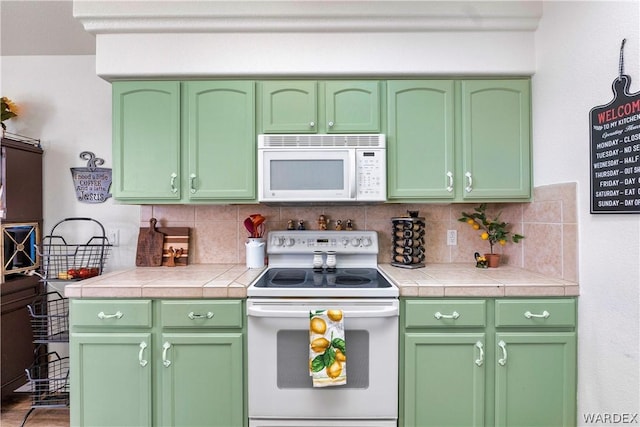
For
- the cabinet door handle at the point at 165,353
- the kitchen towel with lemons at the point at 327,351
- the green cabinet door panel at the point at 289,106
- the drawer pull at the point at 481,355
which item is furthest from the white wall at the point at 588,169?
the cabinet door handle at the point at 165,353

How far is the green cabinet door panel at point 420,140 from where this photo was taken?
75.5 inches

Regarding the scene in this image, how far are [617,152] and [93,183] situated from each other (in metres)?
3.11

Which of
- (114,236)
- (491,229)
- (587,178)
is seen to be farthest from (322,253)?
(114,236)

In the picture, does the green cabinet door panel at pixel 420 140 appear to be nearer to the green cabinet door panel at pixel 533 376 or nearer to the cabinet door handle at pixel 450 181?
the cabinet door handle at pixel 450 181

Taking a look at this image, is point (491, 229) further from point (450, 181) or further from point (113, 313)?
point (113, 313)

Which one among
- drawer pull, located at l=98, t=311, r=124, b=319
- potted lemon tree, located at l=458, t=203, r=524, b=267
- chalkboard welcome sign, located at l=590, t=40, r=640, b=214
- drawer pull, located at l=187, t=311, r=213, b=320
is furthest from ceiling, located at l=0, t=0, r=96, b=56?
chalkboard welcome sign, located at l=590, t=40, r=640, b=214

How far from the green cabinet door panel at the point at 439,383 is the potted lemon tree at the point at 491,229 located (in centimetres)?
71

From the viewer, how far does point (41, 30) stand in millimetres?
2152

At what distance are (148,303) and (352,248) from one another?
4.00ft

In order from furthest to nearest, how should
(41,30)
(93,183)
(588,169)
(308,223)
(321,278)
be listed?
(93,183), (308,223), (41,30), (321,278), (588,169)

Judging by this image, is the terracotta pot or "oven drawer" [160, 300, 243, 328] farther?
the terracotta pot

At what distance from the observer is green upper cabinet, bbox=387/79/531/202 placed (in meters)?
1.92

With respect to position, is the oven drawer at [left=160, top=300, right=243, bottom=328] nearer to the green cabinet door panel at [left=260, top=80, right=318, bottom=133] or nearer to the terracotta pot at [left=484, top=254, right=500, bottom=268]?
the green cabinet door panel at [left=260, top=80, right=318, bottom=133]

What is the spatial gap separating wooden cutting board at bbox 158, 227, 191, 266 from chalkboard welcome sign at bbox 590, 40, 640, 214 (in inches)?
91.3
